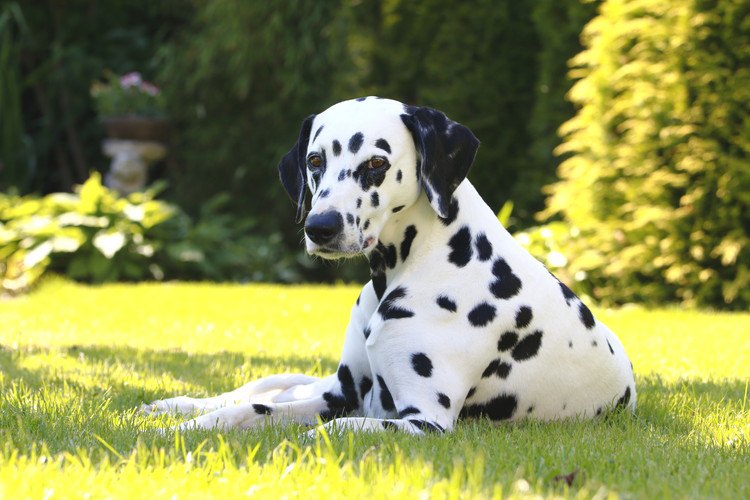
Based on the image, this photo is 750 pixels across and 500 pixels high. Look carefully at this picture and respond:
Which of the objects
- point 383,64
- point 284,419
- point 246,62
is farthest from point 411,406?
point 246,62

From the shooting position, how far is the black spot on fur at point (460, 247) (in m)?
3.93

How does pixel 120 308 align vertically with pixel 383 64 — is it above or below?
below

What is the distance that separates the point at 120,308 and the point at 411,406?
615cm

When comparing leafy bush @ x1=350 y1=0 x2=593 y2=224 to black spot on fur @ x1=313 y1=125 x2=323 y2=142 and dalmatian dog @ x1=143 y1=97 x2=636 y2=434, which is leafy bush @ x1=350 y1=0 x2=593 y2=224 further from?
black spot on fur @ x1=313 y1=125 x2=323 y2=142

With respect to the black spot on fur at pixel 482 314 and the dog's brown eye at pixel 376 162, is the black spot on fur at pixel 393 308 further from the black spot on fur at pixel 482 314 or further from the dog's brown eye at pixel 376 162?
the dog's brown eye at pixel 376 162

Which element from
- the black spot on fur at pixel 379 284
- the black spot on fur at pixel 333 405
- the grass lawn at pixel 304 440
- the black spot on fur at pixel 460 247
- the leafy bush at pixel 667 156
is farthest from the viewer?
the leafy bush at pixel 667 156

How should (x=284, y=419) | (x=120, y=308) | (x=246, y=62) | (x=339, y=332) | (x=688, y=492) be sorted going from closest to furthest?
1. (x=688, y=492)
2. (x=284, y=419)
3. (x=339, y=332)
4. (x=120, y=308)
5. (x=246, y=62)

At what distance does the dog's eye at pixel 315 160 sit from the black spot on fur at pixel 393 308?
61 cm

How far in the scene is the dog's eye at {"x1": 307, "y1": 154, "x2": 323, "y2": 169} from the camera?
395cm

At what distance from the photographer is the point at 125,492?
2656 millimetres

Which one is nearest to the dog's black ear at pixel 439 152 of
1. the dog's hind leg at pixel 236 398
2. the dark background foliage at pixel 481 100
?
the dog's hind leg at pixel 236 398

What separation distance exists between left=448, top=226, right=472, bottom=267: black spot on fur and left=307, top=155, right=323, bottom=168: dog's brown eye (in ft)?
2.05

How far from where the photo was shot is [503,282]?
3930mm

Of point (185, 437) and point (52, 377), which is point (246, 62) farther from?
point (185, 437)
